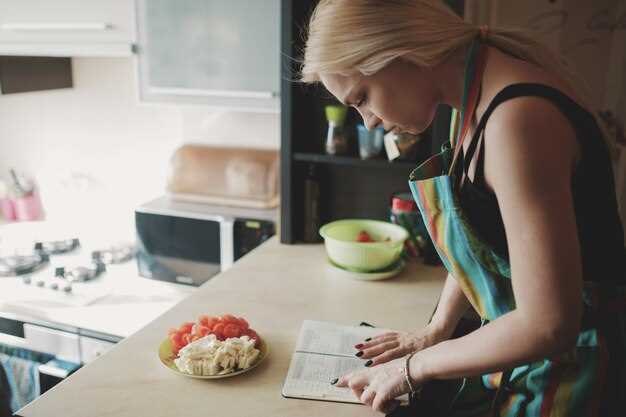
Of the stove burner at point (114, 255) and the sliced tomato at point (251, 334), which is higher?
the sliced tomato at point (251, 334)

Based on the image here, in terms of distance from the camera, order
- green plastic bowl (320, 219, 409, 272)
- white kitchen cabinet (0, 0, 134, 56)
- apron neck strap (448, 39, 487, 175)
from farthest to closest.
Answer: white kitchen cabinet (0, 0, 134, 56) → green plastic bowl (320, 219, 409, 272) → apron neck strap (448, 39, 487, 175)

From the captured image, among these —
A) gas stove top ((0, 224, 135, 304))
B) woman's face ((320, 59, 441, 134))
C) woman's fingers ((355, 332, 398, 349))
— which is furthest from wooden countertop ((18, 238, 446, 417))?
gas stove top ((0, 224, 135, 304))

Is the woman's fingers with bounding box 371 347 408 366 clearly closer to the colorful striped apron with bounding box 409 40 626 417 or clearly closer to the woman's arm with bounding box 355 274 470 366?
the woman's arm with bounding box 355 274 470 366

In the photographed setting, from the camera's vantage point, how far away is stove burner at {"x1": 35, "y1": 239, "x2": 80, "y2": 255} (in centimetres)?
234

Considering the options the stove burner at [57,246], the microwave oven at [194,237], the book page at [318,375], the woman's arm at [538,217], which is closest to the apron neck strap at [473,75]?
the woman's arm at [538,217]

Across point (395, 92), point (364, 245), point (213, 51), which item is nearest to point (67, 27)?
point (213, 51)

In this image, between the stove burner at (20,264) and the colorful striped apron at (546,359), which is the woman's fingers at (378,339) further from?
the stove burner at (20,264)

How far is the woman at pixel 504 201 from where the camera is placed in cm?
73

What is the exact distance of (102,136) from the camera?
258cm

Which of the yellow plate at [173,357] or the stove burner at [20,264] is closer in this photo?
the yellow plate at [173,357]

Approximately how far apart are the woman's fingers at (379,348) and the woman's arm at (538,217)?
350mm

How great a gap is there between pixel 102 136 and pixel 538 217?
7.42 ft

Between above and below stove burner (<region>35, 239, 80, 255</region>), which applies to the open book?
above

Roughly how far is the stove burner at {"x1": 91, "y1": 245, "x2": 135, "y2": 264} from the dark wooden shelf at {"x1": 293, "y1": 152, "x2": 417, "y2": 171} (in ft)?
3.32
